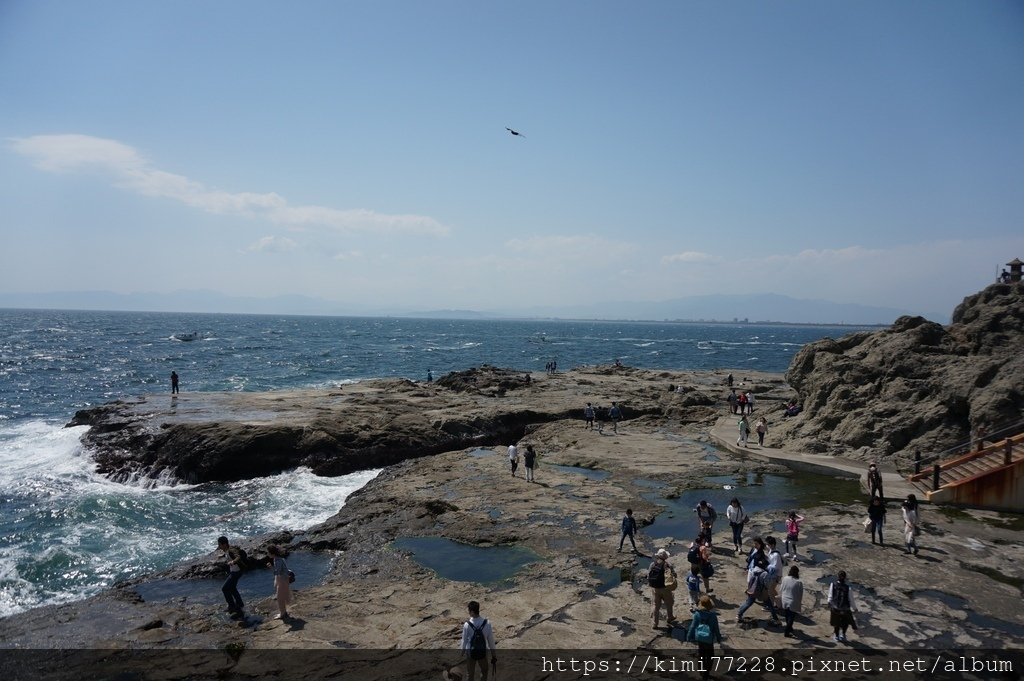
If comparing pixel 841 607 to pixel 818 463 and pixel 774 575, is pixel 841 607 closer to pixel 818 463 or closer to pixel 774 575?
pixel 774 575

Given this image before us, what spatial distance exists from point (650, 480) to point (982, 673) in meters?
14.2

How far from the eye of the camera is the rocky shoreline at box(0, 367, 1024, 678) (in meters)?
12.4

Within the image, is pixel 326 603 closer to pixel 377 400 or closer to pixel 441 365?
pixel 377 400

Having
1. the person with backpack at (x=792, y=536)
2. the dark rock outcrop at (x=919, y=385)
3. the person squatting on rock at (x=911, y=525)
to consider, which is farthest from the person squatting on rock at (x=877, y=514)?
the dark rock outcrop at (x=919, y=385)

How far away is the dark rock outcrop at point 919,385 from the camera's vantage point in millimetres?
23406

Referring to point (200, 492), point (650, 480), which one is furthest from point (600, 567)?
point (200, 492)

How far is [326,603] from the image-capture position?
14.1m

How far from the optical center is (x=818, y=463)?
1003 inches

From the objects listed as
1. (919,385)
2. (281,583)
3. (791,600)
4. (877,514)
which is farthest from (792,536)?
(919,385)

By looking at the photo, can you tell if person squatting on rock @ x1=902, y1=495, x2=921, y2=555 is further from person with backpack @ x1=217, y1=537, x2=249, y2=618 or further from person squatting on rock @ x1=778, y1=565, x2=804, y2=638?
person with backpack @ x1=217, y1=537, x2=249, y2=618

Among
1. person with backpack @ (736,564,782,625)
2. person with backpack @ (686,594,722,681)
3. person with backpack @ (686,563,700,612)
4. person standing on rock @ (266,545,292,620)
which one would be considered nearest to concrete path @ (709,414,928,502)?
person with backpack @ (736,564,782,625)

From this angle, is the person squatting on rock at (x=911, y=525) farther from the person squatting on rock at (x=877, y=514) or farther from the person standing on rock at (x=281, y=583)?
the person standing on rock at (x=281, y=583)

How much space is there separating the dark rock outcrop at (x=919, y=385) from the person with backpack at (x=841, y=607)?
1580cm

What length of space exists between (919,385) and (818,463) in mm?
5727
